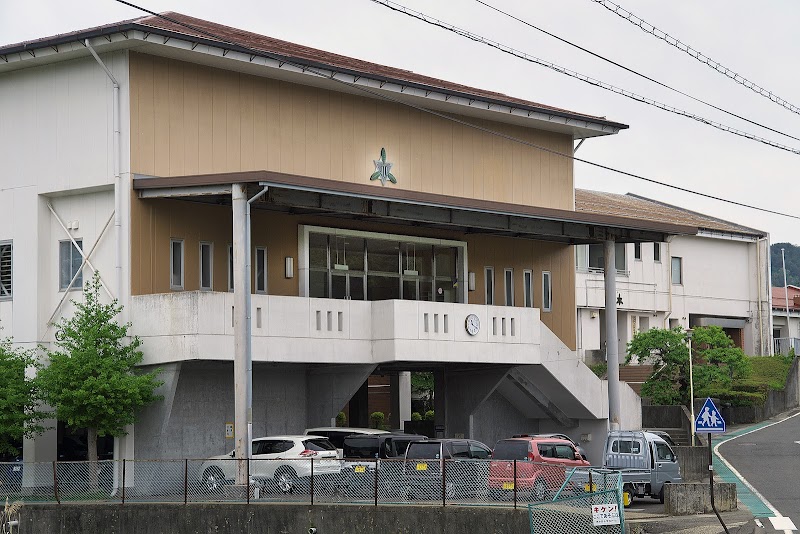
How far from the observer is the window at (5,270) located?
37.6 meters

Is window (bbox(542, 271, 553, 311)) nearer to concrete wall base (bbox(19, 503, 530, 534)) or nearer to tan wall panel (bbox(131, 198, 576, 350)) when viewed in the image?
tan wall panel (bbox(131, 198, 576, 350))

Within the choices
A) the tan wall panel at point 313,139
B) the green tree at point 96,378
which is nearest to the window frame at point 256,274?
the tan wall panel at point 313,139

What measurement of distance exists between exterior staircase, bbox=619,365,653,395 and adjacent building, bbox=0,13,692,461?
15048mm

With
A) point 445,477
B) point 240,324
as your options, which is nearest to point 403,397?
point 240,324

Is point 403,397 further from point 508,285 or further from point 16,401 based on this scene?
point 16,401

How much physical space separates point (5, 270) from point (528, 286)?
18.5 meters

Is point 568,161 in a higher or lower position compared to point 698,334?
higher

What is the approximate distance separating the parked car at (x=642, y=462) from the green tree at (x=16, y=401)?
50.9 ft

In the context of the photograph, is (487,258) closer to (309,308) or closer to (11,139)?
(309,308)

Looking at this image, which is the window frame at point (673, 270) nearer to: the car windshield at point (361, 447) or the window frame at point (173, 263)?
the car windshield at point (361, 447)

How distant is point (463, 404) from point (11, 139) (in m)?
16.8

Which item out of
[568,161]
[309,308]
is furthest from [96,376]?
[568,161]

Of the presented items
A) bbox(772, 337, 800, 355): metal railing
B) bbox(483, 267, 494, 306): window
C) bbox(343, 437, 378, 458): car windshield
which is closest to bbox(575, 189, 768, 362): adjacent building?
bbox(772, 337, 800, 355): metal railing

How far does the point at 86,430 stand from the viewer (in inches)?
1435
